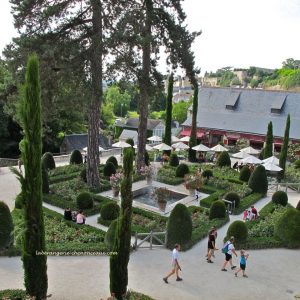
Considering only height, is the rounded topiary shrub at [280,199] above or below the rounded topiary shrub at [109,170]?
below

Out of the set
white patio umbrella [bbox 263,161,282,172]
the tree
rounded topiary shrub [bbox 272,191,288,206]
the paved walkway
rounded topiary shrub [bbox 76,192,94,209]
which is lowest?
the paved walkway

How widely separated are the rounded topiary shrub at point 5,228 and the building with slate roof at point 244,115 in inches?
1281

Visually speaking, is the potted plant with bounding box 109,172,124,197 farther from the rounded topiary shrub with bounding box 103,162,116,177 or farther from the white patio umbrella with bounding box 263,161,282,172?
the white patio umbrella with bounding box 263,161,282,172

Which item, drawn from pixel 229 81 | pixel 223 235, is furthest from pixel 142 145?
pixel 229 81

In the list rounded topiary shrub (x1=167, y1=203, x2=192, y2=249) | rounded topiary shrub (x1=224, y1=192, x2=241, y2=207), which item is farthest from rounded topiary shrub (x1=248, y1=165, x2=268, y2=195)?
rounded topiary shrub (x1=167, y1=203, x2=192, y2=249)

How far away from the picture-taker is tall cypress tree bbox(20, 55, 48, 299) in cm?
916

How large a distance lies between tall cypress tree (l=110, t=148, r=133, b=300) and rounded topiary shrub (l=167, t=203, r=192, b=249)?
541 centimetres

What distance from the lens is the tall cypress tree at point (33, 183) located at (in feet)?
30.1

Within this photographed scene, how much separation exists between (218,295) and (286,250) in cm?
558

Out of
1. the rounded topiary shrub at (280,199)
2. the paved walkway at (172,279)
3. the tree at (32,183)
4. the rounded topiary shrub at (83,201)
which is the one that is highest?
the tree at (32,183)

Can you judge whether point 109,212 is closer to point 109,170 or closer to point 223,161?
point 109,170

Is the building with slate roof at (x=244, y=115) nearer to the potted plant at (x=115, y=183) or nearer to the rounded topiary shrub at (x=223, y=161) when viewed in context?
the rounded topiary shrub at (x=223, y=161)

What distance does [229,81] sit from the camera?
169 metres

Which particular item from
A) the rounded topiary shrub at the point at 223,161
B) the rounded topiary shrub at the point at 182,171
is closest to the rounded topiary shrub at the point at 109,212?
the rounded topiary shrub at the point at 182,171
